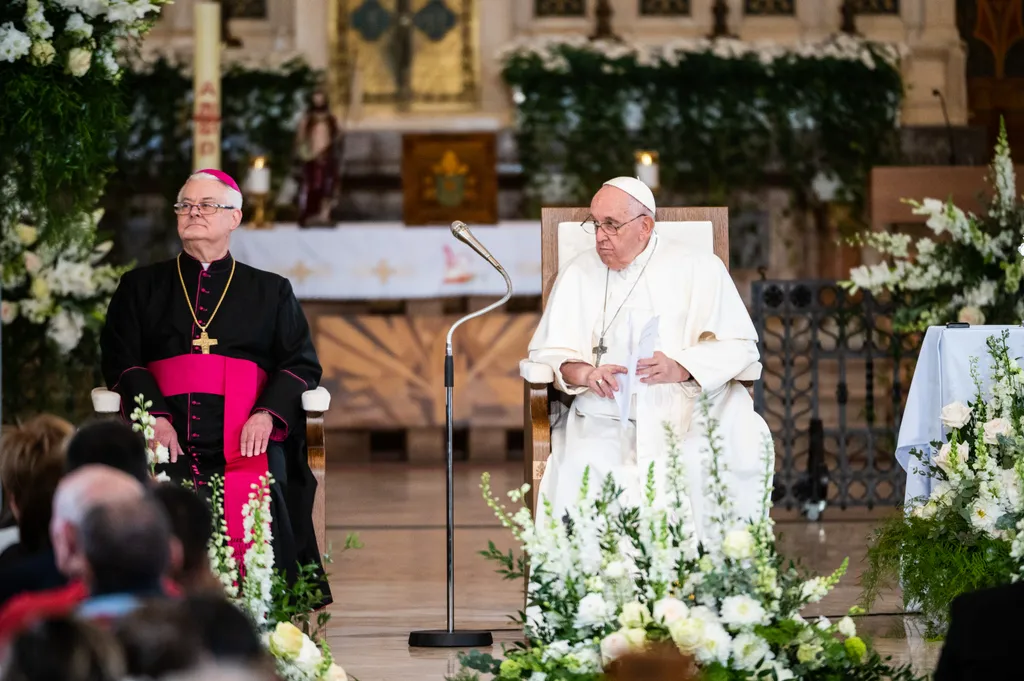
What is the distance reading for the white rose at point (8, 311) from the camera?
25.0 feet

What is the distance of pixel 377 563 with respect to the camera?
22.5ft

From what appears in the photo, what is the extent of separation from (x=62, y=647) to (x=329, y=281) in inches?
298

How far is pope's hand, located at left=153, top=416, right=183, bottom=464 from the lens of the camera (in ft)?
16.1

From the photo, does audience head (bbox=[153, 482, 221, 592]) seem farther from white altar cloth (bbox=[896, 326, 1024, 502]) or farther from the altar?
the altar

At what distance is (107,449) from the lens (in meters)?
2.96

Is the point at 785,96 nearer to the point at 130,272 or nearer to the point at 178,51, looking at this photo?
the point at 178,51

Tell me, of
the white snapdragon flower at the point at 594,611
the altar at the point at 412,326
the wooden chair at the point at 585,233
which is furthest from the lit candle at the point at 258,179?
the white snapdragon flower at the point at 594,611

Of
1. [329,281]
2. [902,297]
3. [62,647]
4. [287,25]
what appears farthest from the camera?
[287,25]

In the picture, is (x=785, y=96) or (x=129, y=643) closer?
(x=129, y=643)

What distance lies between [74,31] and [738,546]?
142 inches

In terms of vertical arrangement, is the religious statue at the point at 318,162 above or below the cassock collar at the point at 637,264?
above

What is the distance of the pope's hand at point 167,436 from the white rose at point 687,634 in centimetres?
217

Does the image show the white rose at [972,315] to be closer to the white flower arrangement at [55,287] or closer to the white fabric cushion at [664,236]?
the white fabric cushion at [664,236]

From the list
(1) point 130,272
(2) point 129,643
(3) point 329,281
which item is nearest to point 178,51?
(3) point 329,281
